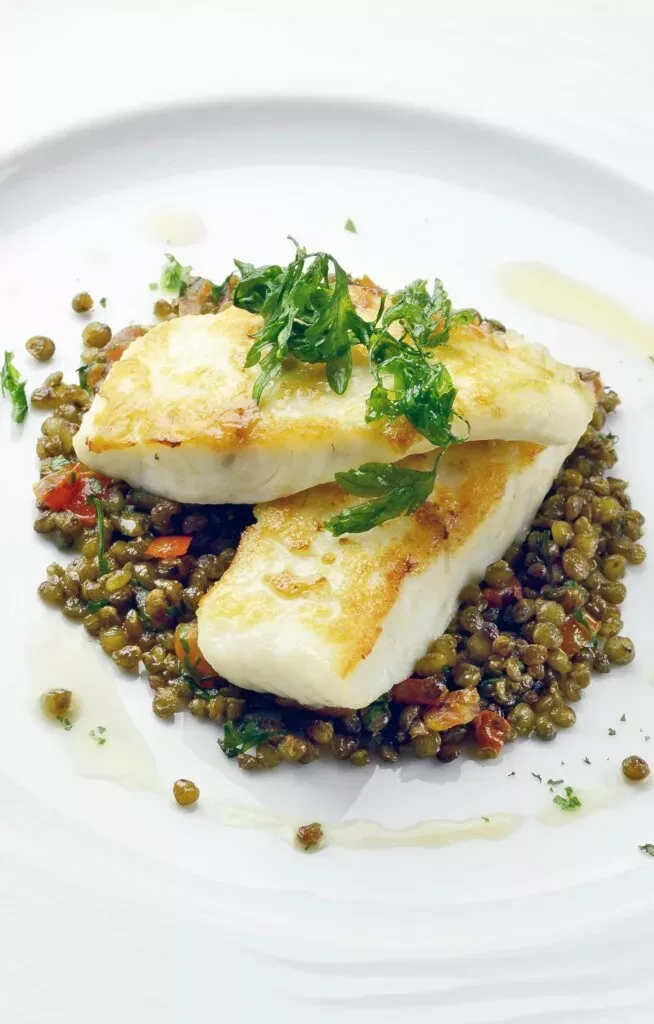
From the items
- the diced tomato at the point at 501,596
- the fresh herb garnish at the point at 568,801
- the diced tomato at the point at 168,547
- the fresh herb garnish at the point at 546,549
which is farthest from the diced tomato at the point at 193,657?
the fresh herb garnish at the point at 546,549

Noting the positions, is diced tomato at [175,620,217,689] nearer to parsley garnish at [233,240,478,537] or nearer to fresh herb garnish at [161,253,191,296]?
parsley garnish at [233,240,478,537]

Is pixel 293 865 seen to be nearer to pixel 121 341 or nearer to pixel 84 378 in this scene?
pixel 84 378

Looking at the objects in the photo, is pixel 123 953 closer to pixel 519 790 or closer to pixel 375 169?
pixel 519 790

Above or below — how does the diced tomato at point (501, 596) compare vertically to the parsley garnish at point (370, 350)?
below

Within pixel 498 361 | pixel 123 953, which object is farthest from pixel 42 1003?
pixel 498 361

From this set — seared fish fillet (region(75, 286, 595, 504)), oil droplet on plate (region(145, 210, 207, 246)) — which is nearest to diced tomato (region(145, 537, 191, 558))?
seared fish fillet (region(75, 286, 595, 504))

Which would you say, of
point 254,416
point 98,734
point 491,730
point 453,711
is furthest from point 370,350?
point 98,734

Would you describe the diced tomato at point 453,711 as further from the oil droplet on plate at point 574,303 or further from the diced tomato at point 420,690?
the oil droplet on plate at point 574,303
